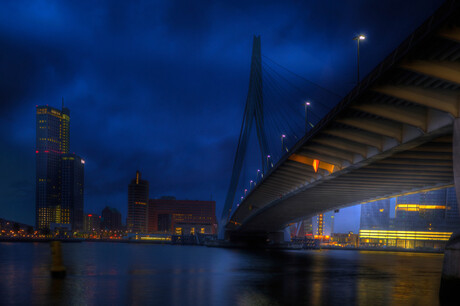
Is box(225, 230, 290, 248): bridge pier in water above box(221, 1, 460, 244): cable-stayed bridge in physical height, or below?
below

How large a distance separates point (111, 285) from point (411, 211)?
459 feet

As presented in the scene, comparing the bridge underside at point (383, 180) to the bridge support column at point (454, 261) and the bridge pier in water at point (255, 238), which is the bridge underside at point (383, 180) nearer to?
the bridge support column at point (454, 261)

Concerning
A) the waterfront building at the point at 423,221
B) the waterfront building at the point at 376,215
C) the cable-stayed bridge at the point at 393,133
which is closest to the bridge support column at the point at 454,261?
the cable-stayed bridge at the point at 393,133

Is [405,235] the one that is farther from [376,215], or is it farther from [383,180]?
[383,180]

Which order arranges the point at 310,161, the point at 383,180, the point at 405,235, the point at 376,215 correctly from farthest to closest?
the point at 376,215 → the point at 405,235 → the point at 383,180 → the point at 310,161

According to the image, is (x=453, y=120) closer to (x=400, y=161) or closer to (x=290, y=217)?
(x=400, y=161)

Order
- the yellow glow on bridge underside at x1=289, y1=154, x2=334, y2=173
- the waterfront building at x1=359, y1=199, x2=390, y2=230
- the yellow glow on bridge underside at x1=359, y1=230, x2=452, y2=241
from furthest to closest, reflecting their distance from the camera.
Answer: the waterfront building at x1=359, y1=199, x2=390, y2=230, the yellow glow on bridge underside at x1=359, y1=230, x2=452, y2=241, the yellow glow on bridge underside at x1=289, y1=154, x2=334, y2=173

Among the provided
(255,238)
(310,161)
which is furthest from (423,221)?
(310,161)

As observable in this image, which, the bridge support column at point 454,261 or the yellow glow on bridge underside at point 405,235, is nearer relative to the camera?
the bridge support column at point 454,261

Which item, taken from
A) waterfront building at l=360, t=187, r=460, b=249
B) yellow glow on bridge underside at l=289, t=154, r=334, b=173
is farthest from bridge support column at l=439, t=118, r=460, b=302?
waterfront building at l=360, t=187, r=460, b=249

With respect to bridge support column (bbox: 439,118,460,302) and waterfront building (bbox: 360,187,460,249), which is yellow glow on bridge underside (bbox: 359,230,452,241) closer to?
waterfront building (bbox: 360,187,460,249)

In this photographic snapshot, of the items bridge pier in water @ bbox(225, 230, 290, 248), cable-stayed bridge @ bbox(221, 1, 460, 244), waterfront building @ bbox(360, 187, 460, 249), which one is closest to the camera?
cable-stayed bridge @ bbox(221, 1, 460, 244)

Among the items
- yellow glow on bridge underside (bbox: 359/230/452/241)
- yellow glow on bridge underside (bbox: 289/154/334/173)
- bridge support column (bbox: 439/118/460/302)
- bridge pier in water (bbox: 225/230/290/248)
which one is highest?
yellow glow on bridge underside (bbox: 289/154/334/173)

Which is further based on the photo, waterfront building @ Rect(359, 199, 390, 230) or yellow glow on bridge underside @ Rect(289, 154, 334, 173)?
waterfront building @ Rect(359, 199, 390, 230)
